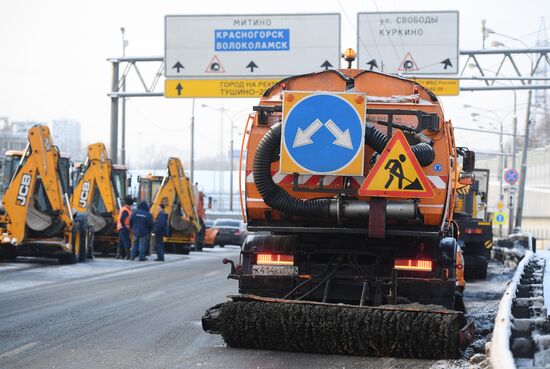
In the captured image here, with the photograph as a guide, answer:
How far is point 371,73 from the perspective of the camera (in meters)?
10.5

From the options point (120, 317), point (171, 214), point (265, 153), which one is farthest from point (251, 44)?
point (265, 153)

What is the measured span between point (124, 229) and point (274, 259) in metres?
17.7

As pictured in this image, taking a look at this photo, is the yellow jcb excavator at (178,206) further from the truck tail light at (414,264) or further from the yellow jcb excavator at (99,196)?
the truck tail light at (414,264)

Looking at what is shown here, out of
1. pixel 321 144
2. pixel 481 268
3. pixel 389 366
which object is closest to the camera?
pixel 389 366

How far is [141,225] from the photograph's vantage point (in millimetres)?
26516

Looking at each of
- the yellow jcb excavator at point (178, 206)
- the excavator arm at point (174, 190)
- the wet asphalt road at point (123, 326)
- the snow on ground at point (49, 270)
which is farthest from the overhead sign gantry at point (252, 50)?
the wet asphalt road at point (123, 326)

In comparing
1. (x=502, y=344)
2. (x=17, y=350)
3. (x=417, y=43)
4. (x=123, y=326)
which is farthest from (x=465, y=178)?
(x=417, y=43)

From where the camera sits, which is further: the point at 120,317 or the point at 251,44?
the point at 251,44

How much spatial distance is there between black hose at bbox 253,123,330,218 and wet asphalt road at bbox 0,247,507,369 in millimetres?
1378

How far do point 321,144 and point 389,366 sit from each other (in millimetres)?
2205

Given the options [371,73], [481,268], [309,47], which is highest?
[309,47]

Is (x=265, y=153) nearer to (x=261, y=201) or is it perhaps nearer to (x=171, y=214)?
(x=261, y=201)

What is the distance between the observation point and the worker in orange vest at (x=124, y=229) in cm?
2712

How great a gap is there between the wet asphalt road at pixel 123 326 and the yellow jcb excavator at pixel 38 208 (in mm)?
2689
